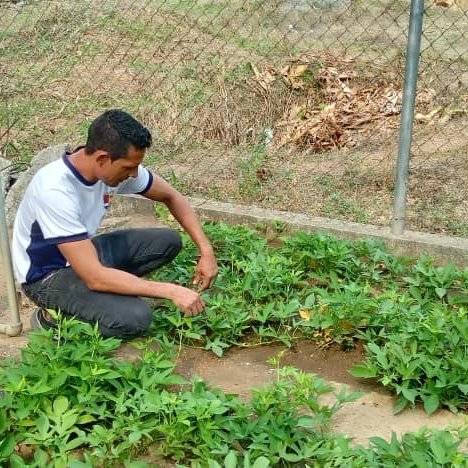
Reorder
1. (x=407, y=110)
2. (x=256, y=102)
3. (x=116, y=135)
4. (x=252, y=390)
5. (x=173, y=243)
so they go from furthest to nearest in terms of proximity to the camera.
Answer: (x=256, y=102)
(x=407, y=110)
(x=173, y=243)
(x=116, y=135)
(x=252, y=390)

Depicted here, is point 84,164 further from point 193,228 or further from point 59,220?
point 193,228

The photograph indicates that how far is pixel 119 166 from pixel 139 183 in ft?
1.61

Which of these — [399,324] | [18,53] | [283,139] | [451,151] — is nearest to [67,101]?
[18,53]

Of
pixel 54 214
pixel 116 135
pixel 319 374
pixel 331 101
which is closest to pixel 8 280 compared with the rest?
pixel 54 214

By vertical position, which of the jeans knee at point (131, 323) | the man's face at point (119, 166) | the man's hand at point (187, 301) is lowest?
the jeans knee at point (131, 323)

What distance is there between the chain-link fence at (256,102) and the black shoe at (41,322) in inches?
83.3

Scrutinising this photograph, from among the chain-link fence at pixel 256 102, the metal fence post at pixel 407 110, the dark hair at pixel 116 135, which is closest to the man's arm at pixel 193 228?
the dark hair at pixel 116 135

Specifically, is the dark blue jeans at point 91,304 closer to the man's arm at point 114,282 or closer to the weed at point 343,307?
the man's arm at point 114,282

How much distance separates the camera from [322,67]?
6.91 m

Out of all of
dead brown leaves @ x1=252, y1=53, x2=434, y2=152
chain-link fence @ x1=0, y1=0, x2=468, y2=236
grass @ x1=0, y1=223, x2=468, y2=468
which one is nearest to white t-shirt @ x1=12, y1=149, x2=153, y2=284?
grass @ x1=0, y1=223, x2=468, y2=468

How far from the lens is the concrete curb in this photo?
4.41 m

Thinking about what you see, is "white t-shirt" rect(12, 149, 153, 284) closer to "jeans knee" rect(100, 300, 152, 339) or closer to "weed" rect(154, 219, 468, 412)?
"jeans knee" rect(100, 300, 152, 339)

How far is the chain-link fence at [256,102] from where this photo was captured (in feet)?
17.6

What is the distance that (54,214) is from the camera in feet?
10.00
